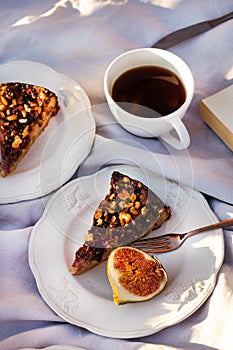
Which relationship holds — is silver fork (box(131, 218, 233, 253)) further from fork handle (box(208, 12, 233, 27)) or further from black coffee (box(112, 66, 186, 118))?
fork handle (box(208, 12, 233, 27))

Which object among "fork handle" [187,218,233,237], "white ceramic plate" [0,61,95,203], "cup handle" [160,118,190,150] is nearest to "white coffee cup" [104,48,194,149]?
"cup handle" [160,118,190,150]

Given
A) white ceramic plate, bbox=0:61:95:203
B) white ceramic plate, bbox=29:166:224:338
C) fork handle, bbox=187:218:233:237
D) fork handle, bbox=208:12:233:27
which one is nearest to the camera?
white ceramic plate, bbox=29:166:224:338

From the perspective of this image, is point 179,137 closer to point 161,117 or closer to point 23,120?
point 161,117

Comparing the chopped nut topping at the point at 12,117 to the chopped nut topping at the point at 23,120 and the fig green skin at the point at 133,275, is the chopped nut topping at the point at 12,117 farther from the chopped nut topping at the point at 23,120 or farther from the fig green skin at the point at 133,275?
the fig green skin at the point at 133,275

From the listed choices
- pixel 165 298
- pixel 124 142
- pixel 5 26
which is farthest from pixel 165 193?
pixel 5 26

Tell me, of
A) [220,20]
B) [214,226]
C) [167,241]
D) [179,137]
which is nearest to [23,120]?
[179,137]

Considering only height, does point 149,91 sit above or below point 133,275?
above

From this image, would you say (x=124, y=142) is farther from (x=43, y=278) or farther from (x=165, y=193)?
(x=43, y=278)
